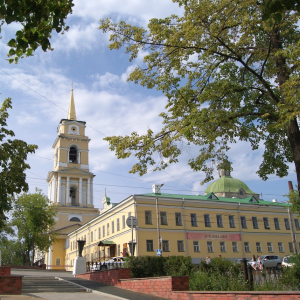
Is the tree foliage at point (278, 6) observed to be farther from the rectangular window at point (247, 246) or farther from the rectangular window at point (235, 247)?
the rectangular window at point (247, 246)

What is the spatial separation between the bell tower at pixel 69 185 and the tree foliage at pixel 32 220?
281 inches

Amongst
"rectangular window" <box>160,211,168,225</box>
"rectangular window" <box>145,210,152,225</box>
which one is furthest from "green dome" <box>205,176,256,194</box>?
"rectangular window" <box>145,210,152,225</box>

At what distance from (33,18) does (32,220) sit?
4868 centimetres

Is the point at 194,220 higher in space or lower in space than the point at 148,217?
lower

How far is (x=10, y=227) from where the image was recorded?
53.1 m

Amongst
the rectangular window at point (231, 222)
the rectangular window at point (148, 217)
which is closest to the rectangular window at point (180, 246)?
the rectangular window at point (148, 217)

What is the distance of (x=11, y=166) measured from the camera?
1770 cm

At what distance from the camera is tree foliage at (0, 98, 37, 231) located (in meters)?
17.2

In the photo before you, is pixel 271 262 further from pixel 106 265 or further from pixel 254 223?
pixel 106 265

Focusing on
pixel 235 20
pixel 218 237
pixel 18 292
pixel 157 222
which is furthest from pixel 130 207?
pixel 235 20

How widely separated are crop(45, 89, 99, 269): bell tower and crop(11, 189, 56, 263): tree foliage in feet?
23.4

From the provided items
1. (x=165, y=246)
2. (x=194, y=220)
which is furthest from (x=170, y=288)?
(x=194, y=220)

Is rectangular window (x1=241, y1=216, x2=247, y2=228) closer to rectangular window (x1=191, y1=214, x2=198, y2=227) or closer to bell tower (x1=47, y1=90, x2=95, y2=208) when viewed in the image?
rectangular window (x1=191, y1=214, x2=198, y2=227)

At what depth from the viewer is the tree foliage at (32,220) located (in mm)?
51219
